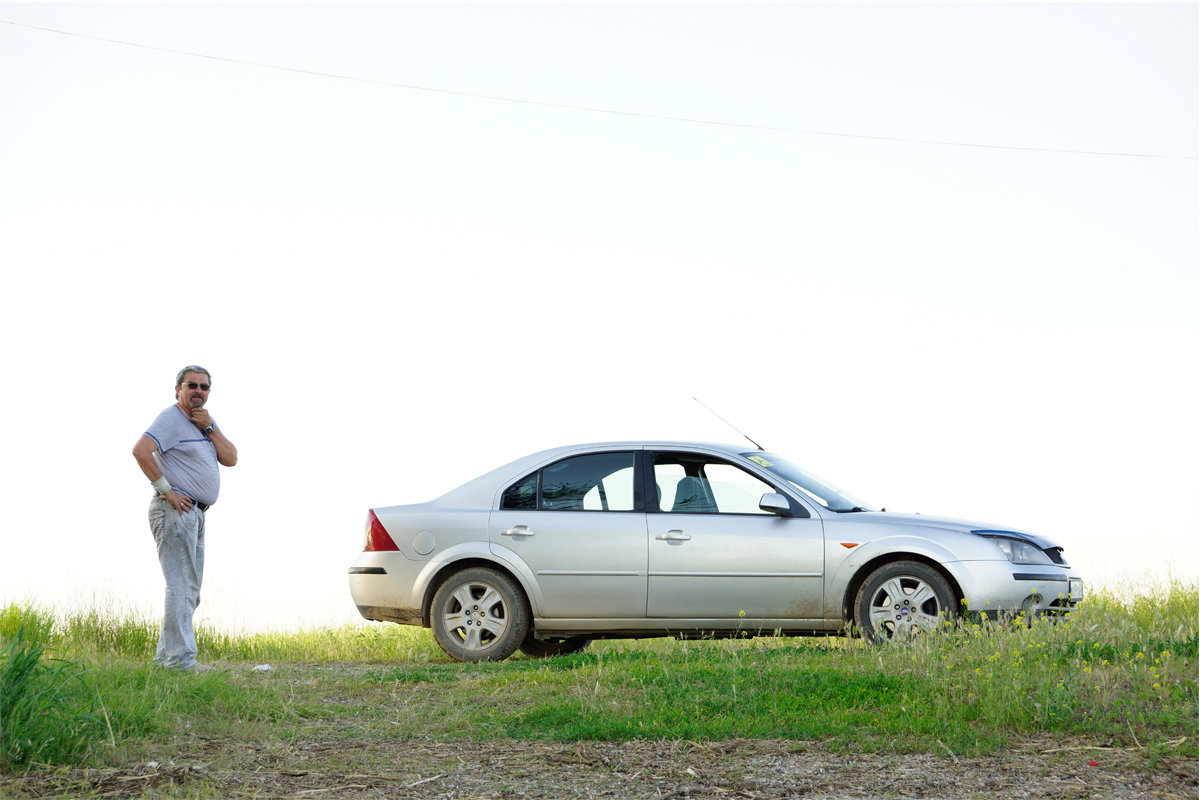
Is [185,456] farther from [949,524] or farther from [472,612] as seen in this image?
[949,524]

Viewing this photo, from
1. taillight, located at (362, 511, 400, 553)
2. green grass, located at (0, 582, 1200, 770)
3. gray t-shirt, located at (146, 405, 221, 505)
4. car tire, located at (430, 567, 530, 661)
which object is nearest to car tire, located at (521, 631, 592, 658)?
car tire, located at (430, 567, 530, 661)

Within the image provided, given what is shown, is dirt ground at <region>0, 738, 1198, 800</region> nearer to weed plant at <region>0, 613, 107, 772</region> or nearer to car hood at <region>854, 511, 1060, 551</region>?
weed plant at <region>0, 613, 107, 772</region>

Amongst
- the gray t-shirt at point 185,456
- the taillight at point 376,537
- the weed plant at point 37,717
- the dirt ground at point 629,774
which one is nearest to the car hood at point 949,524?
the dirt ground at point 629,774

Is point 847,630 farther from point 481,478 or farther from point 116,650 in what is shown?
point 116,650

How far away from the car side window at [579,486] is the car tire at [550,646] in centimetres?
145

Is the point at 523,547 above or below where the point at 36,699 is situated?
above

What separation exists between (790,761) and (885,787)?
2.01ft

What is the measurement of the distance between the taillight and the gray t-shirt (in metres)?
1.54

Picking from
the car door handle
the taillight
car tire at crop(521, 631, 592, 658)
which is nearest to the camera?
the car door handle

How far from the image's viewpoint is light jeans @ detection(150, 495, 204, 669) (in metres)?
9.32

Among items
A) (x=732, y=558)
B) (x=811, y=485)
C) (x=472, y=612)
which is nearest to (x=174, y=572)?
(x=472, y=612)

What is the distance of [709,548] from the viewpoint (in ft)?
32.3

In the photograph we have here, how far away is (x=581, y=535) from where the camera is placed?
10.2m

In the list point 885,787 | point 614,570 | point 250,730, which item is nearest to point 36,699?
point 250,730
